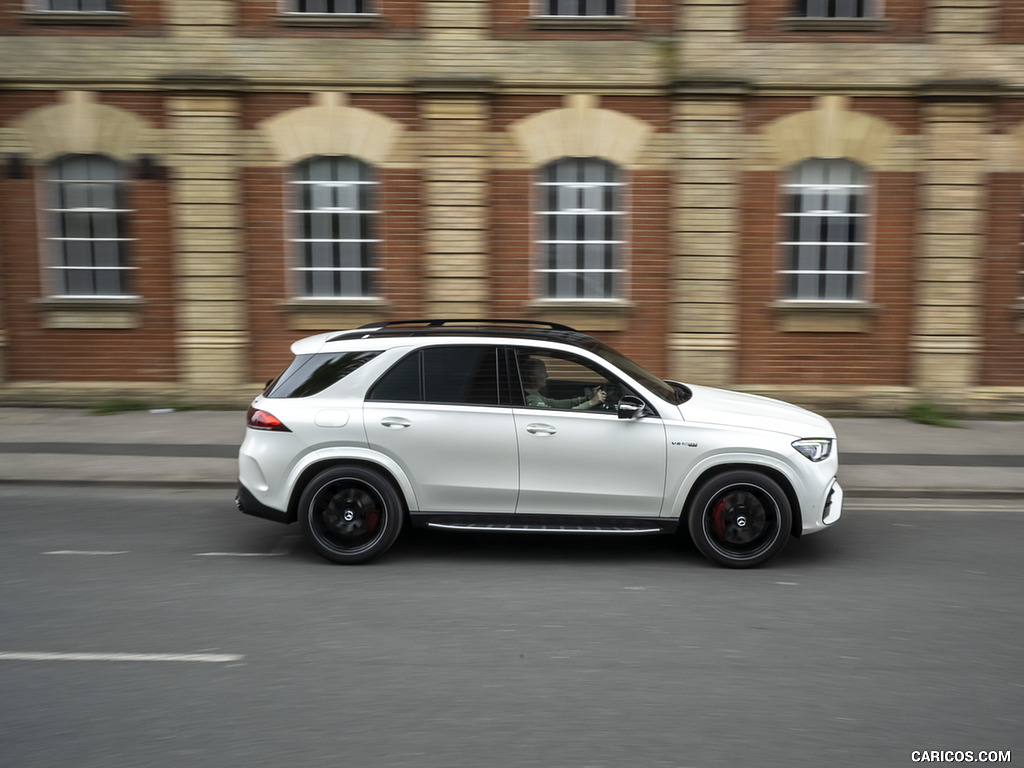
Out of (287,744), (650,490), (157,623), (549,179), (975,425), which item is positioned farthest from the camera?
(549,179)

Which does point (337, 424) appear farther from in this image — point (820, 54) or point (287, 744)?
point (820, 54)

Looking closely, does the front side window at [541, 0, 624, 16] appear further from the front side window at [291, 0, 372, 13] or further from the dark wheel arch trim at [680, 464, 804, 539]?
the dark wheel arch trim at [680, 464, 804, 539]

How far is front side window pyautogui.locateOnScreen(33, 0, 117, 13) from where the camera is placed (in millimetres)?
12164

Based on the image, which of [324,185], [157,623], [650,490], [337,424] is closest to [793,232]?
[324,185]

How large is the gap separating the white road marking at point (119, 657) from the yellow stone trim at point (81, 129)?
9206 millimetres

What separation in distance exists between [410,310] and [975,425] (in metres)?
7.54

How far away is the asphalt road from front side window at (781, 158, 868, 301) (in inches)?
228

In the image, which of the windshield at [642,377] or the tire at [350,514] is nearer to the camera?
the tire at [350,514]

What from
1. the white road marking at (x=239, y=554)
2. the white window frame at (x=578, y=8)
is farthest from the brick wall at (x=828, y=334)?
the white road marking at (x=239, y=554)

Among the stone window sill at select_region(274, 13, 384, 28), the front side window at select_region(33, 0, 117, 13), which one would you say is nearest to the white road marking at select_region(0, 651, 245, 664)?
the stone window sill at select_region(274, 13, 384, 28)

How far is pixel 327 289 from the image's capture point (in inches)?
498

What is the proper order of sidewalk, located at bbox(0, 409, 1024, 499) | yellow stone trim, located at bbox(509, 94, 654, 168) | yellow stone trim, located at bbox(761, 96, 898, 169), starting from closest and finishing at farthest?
sidewalk, located at bbox(0, 409, 1024, 499) < yellow stone trim, located at bbox(761, 96, 898, 169) < yellow stone trim, located at bbox(509, 94, 654, 168)

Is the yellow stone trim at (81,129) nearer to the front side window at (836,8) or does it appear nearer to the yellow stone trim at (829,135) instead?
the yellow stone trim at (829,135)

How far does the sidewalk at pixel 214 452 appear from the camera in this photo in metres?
8.62
